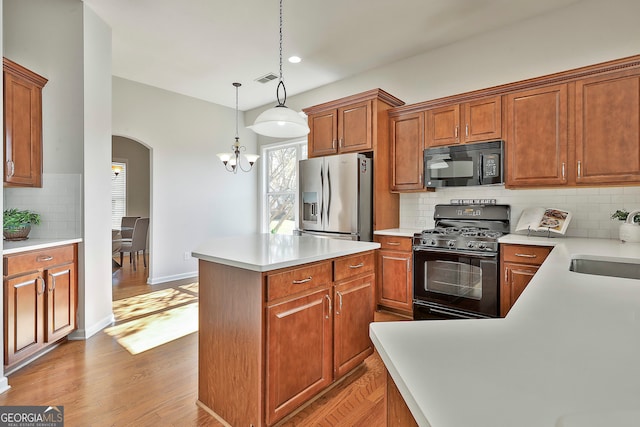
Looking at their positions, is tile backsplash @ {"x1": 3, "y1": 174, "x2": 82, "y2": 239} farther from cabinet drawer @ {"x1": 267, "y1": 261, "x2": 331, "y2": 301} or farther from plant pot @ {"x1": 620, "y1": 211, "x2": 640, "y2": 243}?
plant pot @ {"x1": 620, "y1": 211, "x2": 640, "y2": 243}

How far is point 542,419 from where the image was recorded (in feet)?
1.34

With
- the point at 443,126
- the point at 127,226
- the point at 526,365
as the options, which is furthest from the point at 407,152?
the point at 127,226

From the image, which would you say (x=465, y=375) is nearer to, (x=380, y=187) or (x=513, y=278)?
(x=513, y=278)

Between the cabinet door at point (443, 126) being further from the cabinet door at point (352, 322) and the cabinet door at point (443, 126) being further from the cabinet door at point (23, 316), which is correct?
the cabinet door at point (23, 316)

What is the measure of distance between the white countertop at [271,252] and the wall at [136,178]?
20.4 feet

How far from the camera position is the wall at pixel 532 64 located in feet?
8.95

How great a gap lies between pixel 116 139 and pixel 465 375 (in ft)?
28.1

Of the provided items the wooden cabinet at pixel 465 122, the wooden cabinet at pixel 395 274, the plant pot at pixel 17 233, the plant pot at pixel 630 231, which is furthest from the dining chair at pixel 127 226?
the plant pot at pixel 630 231

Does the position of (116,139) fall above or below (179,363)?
above

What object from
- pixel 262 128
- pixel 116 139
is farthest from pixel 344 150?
pixel 116 139

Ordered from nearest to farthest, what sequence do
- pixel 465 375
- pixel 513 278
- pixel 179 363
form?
pixel 465 375 < pixel 179 363 < pixel 513 278

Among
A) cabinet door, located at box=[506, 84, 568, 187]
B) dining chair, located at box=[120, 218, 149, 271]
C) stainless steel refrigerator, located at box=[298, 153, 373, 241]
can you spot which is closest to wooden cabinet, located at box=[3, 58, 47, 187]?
stainless steel refrigerator, located at box=[298, 153, 373, 241]

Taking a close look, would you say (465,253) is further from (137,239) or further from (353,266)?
(137,239)

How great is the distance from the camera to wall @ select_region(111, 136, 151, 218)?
7.48 m
